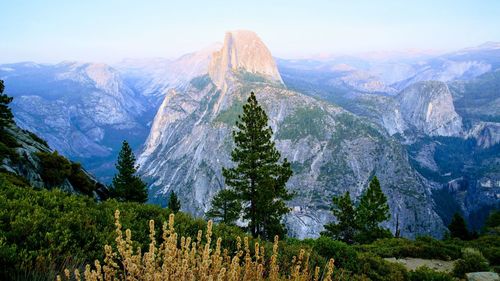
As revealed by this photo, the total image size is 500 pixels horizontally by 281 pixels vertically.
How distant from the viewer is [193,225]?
10.9 meters

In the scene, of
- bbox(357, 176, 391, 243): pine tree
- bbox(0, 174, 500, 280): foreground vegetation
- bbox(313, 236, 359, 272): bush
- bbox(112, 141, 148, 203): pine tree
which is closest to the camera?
bbox(0, 174, 500, 280): foreground vegetation

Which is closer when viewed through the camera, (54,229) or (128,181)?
(54,229)

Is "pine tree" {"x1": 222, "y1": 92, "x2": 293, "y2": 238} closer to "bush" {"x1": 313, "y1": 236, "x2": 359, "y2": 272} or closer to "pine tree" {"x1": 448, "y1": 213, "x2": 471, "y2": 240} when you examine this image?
"bush" {"x1": 313, "y1": 236, "x2": 359, "y2": 272}

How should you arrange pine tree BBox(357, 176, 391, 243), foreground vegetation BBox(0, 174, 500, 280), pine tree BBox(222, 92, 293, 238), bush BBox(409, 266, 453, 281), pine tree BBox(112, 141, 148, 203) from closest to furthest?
foreground vegetation BBox(0, 174, 500, 280)
bush BBox(409, 266, 453, 281)
pine tree BBox(222, 92, 293, 238)
pine tree BBox(357, 176, 391, 243)
pine tree BBox(112, 141, 148, 203)

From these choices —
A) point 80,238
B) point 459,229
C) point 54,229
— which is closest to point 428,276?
point 80,238

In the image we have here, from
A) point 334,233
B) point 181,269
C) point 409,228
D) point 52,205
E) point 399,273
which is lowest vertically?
point 409,228

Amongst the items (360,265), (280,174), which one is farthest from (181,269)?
(280,174)

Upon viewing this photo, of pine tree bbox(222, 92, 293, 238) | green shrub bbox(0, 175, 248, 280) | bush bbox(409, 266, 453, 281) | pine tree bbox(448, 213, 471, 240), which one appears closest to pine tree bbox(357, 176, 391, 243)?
pine tree bbox(448, 213, 471, 240)

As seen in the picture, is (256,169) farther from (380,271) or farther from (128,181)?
(128,181)

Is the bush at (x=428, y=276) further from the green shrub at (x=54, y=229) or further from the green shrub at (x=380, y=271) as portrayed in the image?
the green shrub at (x=54, y=229)

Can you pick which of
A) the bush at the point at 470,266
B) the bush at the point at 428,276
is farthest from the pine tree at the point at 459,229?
the bush at the point at 428,276

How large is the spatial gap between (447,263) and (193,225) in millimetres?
16226

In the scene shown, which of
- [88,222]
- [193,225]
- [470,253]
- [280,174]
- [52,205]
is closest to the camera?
[88,222]

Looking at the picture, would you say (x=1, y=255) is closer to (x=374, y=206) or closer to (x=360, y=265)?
(x=360, y=265)
